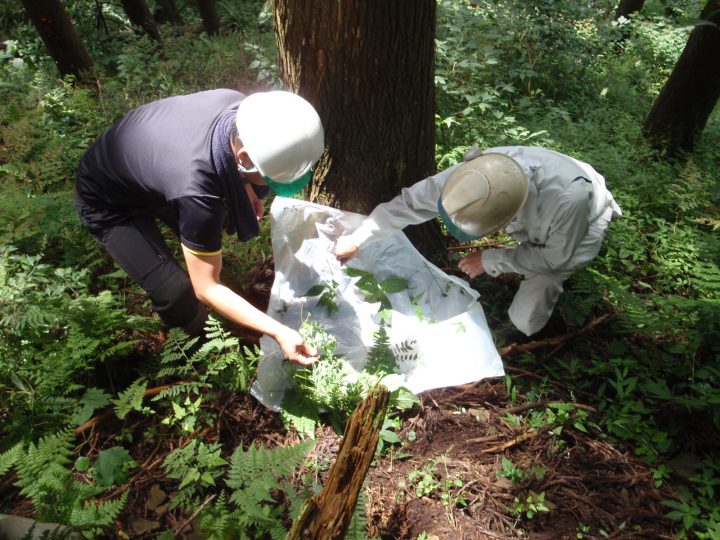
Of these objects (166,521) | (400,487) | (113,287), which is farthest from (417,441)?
(113,287)

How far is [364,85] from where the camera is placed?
92.8 inches

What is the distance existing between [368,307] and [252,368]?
0.72m

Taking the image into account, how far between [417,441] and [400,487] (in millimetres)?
253

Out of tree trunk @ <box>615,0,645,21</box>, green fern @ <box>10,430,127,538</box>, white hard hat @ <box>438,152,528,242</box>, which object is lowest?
tree trunk @ <box>615,0,645,21</box>

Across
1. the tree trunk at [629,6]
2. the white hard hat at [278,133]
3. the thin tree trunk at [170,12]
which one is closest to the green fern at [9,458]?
the white hard hat at [278,133]

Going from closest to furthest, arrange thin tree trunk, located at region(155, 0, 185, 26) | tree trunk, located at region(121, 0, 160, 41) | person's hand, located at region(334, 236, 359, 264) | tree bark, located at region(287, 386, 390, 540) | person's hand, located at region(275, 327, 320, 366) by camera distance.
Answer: tree bark, located at region(287, 386, 390, 540), person's hand, located at region(275, 327, 320, 366), person's hand, located at region(334, 236, 359, 264), tree trunk, located at region(121, 0, 160, 41), thin tree trunk, located at region(155, 0, 185, 26)

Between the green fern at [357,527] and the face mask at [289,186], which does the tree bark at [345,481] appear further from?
the face mask at [289,186]

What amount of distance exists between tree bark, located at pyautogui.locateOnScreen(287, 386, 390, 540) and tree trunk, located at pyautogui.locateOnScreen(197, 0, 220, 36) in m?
8.33

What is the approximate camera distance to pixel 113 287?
2.76 meters

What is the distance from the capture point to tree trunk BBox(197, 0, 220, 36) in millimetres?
7676

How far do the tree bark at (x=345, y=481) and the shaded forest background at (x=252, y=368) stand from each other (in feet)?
1.05

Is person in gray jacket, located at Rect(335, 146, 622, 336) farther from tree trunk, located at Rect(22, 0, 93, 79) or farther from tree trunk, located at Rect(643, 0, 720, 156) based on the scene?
tree trunk, located at Rect(22, 0, 93, 79)

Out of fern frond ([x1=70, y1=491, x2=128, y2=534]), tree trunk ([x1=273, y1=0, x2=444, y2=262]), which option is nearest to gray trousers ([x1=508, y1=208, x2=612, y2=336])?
tree trunk ([x1=273, y1=0, x2=444, y2=262])

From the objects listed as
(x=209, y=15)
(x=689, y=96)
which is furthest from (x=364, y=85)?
(x=209, y=15)
